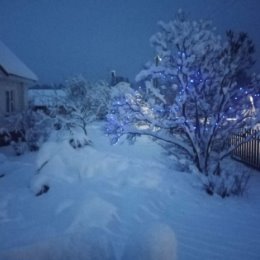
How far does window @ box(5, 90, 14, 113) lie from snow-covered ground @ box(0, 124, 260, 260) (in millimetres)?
9007

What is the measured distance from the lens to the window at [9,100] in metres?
19.5

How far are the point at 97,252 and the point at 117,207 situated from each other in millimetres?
3950

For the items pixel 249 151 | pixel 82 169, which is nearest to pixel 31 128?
pixel 82 169

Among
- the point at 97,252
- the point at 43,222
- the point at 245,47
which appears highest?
the point at 245,47

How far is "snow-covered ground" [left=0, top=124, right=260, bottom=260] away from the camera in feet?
10.1

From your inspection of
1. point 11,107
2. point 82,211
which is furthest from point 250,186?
point 11,107

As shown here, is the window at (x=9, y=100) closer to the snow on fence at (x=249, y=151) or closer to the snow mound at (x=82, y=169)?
the snow mound at (x=82, y=169)

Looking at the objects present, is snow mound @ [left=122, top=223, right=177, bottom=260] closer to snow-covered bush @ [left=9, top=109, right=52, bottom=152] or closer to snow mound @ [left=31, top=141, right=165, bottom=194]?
snow mound @ [left=31, top=141, right=165, bottom=194]

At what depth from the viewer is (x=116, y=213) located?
22.1ft

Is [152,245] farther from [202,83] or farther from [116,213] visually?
[202,83]

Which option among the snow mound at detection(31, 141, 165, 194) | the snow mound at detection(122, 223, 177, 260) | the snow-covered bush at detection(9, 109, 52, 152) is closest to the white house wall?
the snow-covered bush at detection(9, 109, 52, 152)

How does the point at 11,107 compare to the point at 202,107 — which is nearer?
the point at 202,107

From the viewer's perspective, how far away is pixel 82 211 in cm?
663

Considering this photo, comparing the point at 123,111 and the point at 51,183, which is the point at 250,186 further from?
the point at 51,183
